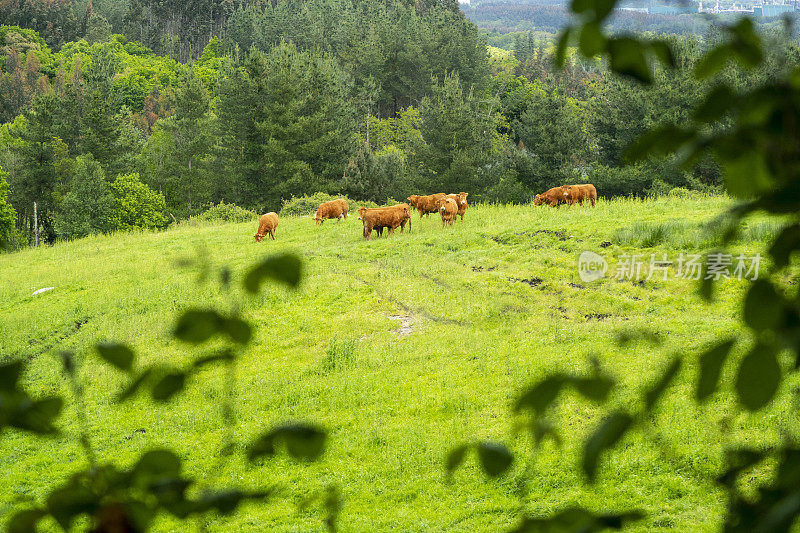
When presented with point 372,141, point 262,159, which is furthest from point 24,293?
point 372,141

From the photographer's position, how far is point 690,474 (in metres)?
6.38

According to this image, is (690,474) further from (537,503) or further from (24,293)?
(24,293)

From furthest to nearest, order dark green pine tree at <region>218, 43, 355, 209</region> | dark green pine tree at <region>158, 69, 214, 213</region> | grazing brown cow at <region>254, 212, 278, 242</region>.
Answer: dark green pine tree at <region>158, 69, 214, 213</region>
dark green pine tree at <region>218, 43, 355, 209</region>
grazing brown cow at <region>254, 212, 278, 242</region>

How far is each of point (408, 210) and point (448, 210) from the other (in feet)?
3.92

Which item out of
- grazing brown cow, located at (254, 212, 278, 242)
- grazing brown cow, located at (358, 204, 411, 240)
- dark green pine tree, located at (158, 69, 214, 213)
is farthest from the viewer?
dark green pine tree, located at (158, 69, 214, 213)

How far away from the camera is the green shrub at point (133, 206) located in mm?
43469

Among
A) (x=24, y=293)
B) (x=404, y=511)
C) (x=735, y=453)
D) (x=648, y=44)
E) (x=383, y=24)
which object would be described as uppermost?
(x=383, y=24)

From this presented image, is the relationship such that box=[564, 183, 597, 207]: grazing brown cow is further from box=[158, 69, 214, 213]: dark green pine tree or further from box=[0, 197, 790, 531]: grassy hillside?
box=[158, 69, 214, 213]: dark green pine tree

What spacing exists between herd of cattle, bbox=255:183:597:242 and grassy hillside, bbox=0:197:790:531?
27.1 inches

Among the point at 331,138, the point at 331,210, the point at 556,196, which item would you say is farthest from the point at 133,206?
the point at 556,196

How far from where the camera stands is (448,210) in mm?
19734

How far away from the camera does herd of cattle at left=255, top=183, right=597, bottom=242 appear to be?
19.2 meters

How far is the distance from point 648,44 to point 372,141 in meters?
65.9

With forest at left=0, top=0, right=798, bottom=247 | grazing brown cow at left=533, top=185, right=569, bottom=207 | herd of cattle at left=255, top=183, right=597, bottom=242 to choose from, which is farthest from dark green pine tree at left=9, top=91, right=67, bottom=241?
grazing brown cow at left=533, top=185, right=569, bottom=207
